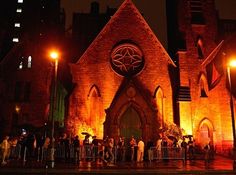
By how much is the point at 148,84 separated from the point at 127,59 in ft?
12.1

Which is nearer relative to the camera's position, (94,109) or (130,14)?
(94,109)

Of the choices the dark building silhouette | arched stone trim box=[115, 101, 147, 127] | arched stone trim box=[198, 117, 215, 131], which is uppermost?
the dark building silhouette

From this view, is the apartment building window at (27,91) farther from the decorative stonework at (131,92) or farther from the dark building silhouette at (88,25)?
the decorative stonework at (131,92)

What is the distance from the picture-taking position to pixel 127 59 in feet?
107

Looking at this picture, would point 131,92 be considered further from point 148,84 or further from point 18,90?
point 18,90

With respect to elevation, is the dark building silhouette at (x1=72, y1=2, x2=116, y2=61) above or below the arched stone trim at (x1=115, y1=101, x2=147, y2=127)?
above

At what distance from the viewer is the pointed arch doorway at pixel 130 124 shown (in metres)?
30.5

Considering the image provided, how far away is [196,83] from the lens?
31828 mm

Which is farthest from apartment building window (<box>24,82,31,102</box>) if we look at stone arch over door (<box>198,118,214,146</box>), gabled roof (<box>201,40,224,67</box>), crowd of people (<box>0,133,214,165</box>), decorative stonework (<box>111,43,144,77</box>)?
gabled roof (<box>201,40,224,67</box>)

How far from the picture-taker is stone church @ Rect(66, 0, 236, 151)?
98.1ft

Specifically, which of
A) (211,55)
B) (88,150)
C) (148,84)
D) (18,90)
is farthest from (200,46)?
(18,90)

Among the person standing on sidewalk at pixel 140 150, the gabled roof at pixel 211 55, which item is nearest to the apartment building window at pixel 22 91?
the person standing on sidewalk at pixel 140 150

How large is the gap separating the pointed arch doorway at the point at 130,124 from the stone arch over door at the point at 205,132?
6315mm

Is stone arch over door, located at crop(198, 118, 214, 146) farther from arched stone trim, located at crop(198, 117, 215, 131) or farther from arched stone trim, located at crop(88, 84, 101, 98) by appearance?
arched stone trim, located at crop(88, 84, 101, 98)
